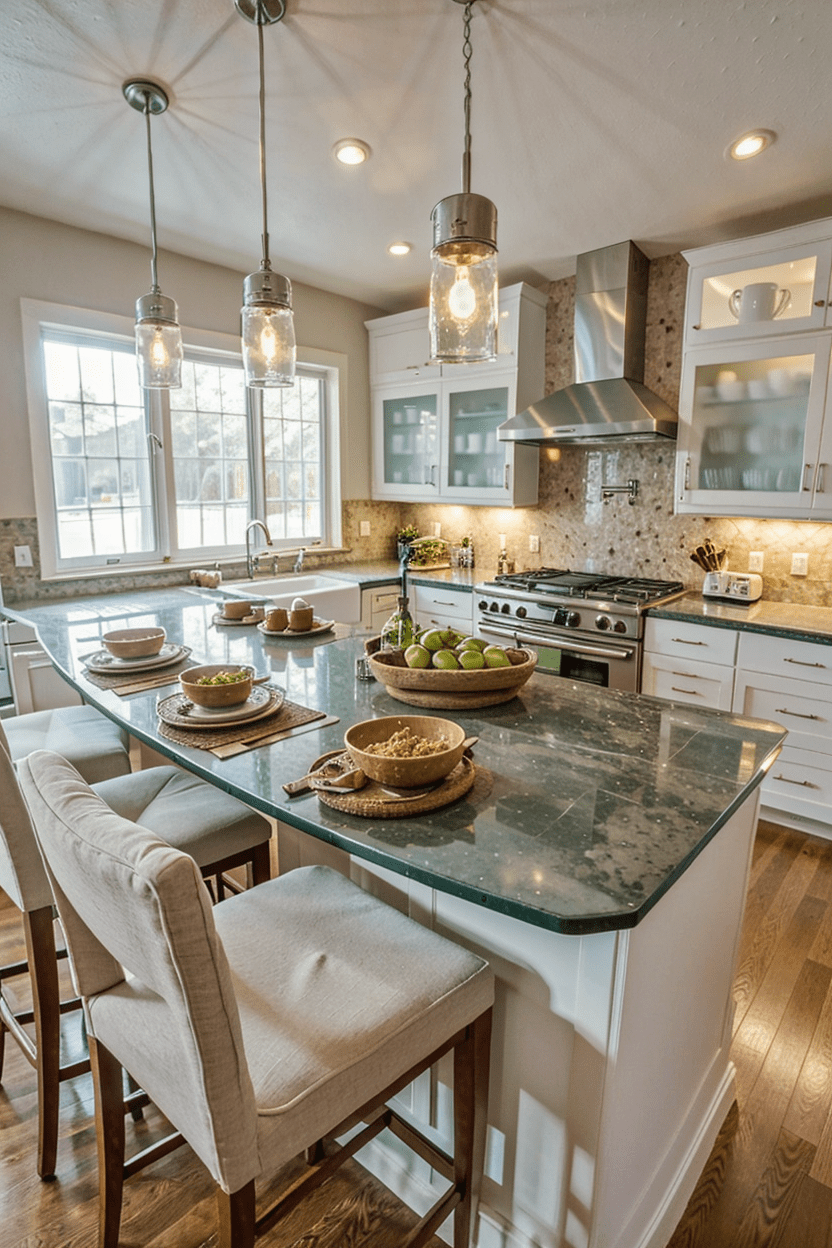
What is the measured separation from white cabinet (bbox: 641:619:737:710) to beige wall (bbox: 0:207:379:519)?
2.95 m

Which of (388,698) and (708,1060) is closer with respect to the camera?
(708,1060)

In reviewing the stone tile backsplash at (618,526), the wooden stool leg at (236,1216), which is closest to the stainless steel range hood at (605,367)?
the stone tile backsplash at (618,526)

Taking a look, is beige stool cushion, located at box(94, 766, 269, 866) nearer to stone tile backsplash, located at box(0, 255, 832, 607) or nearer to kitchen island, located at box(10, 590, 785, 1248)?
kitchen island, located at box(10, 590, 785, 1248)

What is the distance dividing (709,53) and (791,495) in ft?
5.74

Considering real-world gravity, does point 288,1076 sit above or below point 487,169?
below

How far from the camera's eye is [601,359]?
3.62 meters

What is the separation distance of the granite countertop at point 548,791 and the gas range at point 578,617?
4.58ft

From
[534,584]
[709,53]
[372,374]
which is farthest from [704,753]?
[372,374]

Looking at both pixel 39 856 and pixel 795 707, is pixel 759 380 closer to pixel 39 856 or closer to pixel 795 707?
pixel 795 707

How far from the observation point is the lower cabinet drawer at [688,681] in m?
3.05

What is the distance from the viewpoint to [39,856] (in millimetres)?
1382

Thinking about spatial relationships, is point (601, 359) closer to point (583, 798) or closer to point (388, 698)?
point (388, 698)

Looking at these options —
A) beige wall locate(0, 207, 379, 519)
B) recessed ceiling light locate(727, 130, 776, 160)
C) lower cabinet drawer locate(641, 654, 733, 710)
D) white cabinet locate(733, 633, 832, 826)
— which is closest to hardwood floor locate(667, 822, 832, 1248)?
white cabinet locate(733, 633, 832, 826)

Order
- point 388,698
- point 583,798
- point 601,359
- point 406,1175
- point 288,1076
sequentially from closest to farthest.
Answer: point 288,1076, point 583,798, point 406,1175, point 388,698, point 601,359
